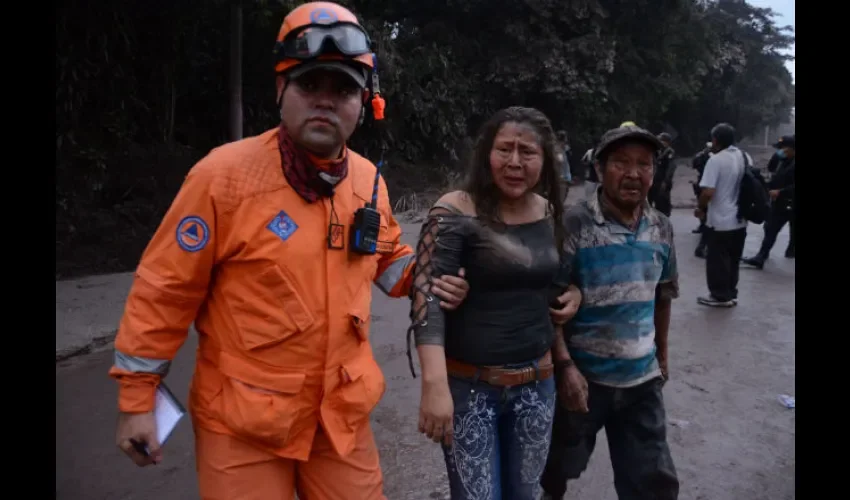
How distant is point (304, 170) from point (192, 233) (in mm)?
381

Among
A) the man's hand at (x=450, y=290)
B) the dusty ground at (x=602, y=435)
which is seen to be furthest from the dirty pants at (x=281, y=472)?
the dusty ground at (x=602, y=435)

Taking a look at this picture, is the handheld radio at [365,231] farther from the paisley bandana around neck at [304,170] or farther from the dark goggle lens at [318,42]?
the dark goggle lens at [318,42]

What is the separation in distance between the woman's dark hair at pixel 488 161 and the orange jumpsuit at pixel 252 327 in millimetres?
525

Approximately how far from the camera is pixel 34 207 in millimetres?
1708

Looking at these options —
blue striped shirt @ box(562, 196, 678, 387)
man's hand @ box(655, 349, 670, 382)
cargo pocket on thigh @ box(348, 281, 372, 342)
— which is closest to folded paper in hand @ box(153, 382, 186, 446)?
cargo pocket on thigh @ box(348, 281, 372, 342)

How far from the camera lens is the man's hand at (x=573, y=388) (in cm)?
254

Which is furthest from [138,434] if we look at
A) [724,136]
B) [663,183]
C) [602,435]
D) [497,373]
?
[663,183]

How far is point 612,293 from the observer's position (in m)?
2.59

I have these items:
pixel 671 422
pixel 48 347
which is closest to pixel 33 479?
pixel 48 347

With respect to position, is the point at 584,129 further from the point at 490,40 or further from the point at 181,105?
the point at 181,105

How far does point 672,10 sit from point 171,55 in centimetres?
1495

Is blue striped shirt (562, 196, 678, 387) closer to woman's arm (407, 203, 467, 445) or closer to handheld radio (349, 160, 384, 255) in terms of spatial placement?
woman's arm (407, 203, 467, 445)

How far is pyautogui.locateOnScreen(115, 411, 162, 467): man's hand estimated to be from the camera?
6.23 feet

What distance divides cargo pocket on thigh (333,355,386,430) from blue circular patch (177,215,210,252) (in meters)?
0.56
